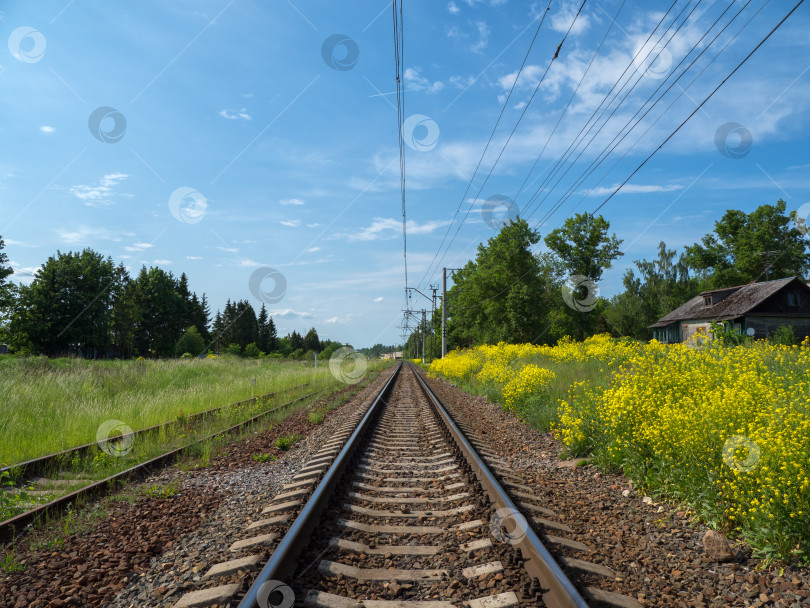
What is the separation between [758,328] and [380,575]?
4551 centimetres

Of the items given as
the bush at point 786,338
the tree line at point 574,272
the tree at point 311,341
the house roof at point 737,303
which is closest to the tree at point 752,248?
the tree line at point 574,272

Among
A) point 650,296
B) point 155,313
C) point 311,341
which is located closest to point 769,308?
point 650,296

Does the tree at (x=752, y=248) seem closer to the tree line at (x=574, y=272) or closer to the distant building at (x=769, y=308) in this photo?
the tree line at (x=574, y=272)

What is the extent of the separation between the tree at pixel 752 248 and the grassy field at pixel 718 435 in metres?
66.4

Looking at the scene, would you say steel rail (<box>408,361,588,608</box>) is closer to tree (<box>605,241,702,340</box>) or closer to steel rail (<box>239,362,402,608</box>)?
steel rail (<box>239,362,402,608</box>)

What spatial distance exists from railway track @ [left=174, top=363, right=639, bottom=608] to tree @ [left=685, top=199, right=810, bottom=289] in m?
71.3

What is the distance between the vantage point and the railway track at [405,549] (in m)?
2.80

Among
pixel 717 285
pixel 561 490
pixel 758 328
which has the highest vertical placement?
pixel 717 285

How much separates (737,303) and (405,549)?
47176 millimetres

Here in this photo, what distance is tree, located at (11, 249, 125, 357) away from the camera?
185ft

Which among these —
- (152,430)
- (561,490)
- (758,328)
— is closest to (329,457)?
(561,490)

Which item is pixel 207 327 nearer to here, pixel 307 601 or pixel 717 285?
pixel 717 285

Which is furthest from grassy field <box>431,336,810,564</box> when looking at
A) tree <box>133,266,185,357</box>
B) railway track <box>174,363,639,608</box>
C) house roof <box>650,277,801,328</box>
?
tree <box>133,266,185,357</box>

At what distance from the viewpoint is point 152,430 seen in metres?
8.75
